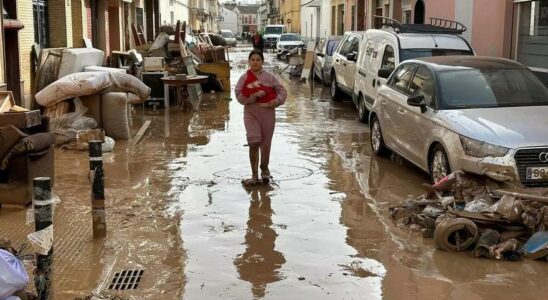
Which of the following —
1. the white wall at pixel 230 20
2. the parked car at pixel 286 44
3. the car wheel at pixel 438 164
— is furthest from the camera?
the white wall at pixel 230 20

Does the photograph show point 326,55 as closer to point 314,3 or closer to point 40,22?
point 40,22

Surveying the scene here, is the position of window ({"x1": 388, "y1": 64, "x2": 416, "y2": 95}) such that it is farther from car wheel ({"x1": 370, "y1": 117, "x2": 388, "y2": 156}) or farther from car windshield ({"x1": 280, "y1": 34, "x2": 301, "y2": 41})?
car windshield ({"x1": 280, "y1": 34, "x2": 301, "y2": 41})

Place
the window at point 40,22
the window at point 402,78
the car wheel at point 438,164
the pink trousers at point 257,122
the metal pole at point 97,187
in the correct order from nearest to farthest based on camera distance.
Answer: the metal pole at point 97,187 < the car wheel at point 438,164 < the pink trousers at point 257,122 < the window at point 402,78 < the window at point 40,22

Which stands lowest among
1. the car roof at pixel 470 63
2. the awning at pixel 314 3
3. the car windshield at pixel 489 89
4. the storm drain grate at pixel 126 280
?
the storm drain grate at pixel 126 280

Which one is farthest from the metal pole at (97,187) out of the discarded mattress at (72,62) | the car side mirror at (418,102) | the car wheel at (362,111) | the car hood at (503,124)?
the car wheel at (362,111)

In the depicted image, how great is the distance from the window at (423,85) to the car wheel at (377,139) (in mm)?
1202

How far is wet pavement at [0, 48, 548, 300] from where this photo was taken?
5211mm

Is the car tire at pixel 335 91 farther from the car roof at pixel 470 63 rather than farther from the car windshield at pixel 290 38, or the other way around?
the car windshield at pixel 290 38

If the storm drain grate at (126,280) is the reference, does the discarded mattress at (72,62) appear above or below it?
above

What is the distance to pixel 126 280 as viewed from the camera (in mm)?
5328

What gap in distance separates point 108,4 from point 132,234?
1850 cm

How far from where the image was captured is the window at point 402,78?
9.48 m

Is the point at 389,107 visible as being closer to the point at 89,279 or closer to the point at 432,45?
the point at 432,45

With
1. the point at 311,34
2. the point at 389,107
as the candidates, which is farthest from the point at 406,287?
the point at 311,34
